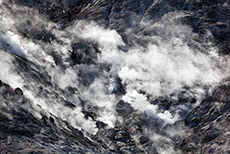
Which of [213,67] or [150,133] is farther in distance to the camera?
[150,133]

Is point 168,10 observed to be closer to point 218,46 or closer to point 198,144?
point 218,46

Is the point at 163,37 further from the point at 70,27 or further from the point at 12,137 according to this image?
the point at 12,137

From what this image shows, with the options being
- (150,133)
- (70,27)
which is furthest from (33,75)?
(150,133)

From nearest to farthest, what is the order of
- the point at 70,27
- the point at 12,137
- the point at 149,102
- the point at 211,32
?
the point at 211,32
the point at 70,27
the point at 149,102
the point at 12,137

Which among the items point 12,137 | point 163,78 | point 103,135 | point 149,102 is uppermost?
point 163,78

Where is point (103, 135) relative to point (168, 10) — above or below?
below

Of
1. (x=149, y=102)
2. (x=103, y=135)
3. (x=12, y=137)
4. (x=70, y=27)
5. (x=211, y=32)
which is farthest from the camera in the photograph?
(x=12, y=137)

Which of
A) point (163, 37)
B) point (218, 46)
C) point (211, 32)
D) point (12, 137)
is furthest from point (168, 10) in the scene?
point (12, 137)
